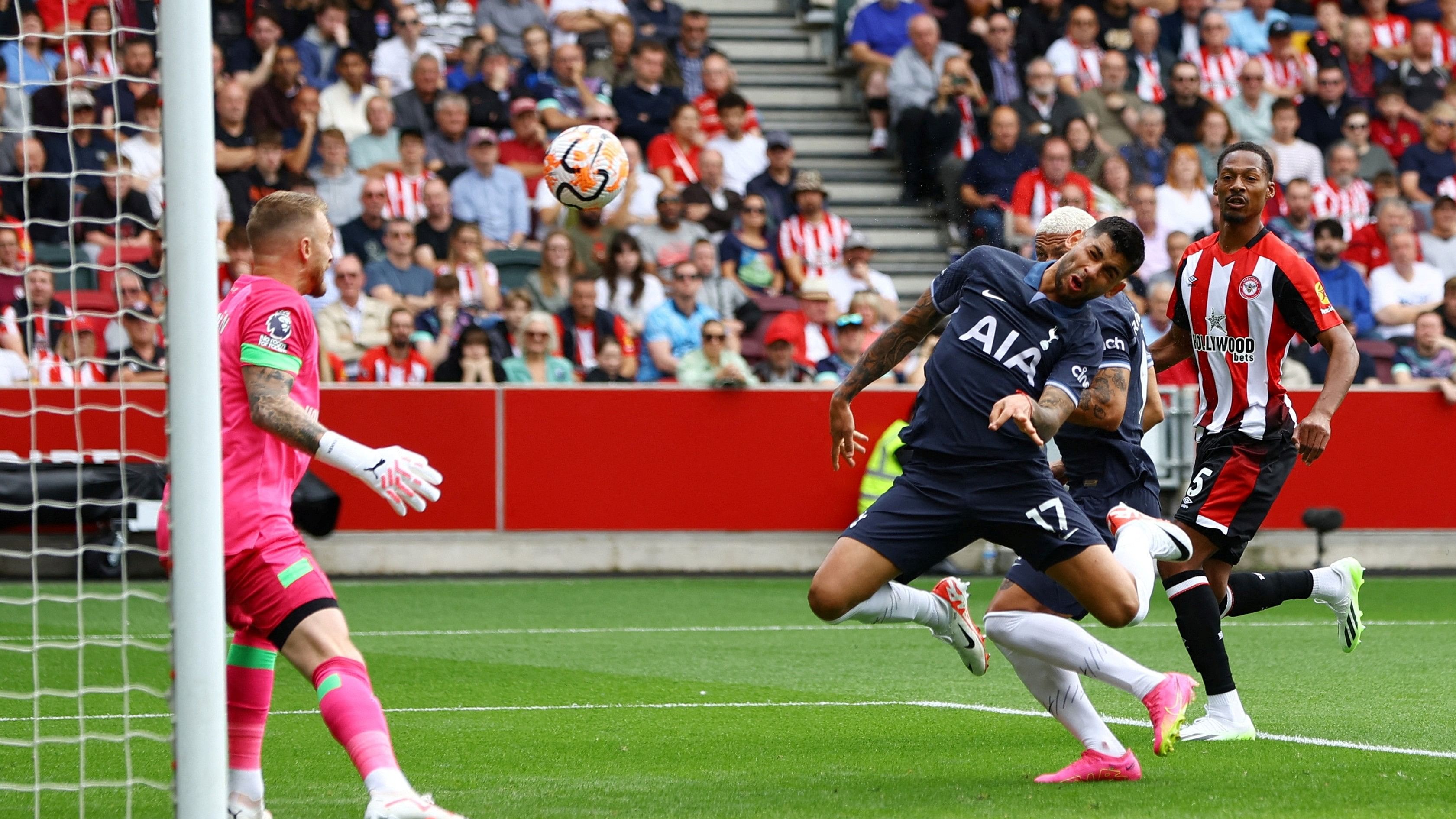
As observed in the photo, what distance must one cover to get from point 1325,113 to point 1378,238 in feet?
6.88

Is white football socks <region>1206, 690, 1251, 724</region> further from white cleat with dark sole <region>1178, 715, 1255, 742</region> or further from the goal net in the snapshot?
the goal net

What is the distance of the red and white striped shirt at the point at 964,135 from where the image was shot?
56.3ft

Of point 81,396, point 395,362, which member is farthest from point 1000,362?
point 81,396

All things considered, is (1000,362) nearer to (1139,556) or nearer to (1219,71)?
(1139,556)

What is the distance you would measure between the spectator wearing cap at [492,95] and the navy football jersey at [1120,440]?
10.3m

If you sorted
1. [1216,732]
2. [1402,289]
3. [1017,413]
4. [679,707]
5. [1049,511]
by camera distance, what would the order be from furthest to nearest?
[1402,289] < [679,707] < [1216,732] < [1049,511] < [1017,413]

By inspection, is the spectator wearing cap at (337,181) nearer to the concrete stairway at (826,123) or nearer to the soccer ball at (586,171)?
the concrete stairway at (826,123)

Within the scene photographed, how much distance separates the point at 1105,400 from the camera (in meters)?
6.22

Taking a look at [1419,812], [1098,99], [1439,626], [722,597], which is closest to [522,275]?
[722,597]

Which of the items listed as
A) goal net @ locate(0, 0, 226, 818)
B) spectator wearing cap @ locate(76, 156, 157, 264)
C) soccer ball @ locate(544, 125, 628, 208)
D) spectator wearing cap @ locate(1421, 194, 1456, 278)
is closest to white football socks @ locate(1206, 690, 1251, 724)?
goal net @ locate(0, 0, 226, 818)

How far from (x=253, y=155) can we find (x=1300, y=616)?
934 centimetres

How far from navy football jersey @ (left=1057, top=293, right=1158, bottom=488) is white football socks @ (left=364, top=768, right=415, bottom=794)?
3.05 metres

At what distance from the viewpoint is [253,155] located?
15.1m

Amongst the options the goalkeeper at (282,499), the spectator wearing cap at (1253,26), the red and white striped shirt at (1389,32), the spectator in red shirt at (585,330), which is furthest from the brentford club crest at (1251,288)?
the red and white striped shirt at (1389,32)
